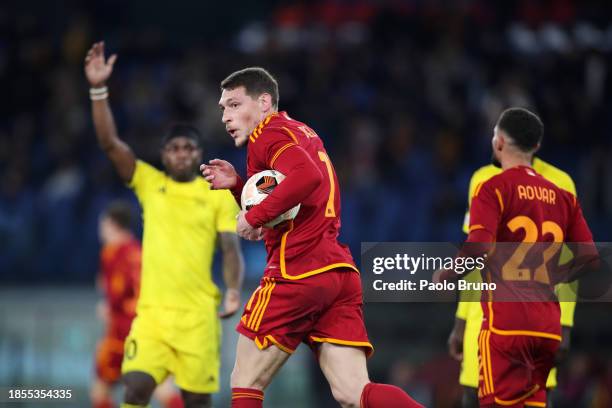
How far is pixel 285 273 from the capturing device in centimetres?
565

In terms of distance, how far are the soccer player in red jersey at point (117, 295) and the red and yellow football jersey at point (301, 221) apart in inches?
182

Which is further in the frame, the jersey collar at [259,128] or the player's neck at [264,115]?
the player's neck at [264,115]

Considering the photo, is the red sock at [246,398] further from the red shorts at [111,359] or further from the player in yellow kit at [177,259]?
the red shorts at [111,359]

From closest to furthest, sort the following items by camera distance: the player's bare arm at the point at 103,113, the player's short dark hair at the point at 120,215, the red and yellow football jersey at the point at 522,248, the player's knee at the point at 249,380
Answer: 1. the player's knee at the point at 249,380
2. the red and yellow football jersey at the point at 522,248
3. the player's bare arm at the point at 103,113
4. the player's short dark hair at the point at 120,215

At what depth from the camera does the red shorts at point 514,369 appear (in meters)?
5.93

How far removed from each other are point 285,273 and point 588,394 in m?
7.32

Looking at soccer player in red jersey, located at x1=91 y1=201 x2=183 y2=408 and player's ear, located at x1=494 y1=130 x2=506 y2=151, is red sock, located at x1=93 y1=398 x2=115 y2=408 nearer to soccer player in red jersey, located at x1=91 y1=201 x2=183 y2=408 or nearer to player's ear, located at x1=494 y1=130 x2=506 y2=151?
soccer player in red jersey, located at x1=91 y1=201 x2=183 y2=408

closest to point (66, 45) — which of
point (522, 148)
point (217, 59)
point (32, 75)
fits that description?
point (32, 75)

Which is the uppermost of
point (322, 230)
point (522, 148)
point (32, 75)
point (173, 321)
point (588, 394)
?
point (32, 75)

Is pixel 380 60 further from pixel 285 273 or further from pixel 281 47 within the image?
pixel 285 273

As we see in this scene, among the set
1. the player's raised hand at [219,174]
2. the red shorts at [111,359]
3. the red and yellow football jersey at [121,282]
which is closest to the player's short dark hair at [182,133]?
the player's raised hand at [219,174]

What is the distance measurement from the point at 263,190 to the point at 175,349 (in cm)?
212

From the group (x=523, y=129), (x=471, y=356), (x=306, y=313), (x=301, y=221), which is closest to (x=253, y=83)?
(x=301, y=221)

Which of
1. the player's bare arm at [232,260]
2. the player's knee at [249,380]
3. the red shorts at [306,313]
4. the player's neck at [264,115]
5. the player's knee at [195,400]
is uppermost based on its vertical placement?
the player's neck at [264,115]
